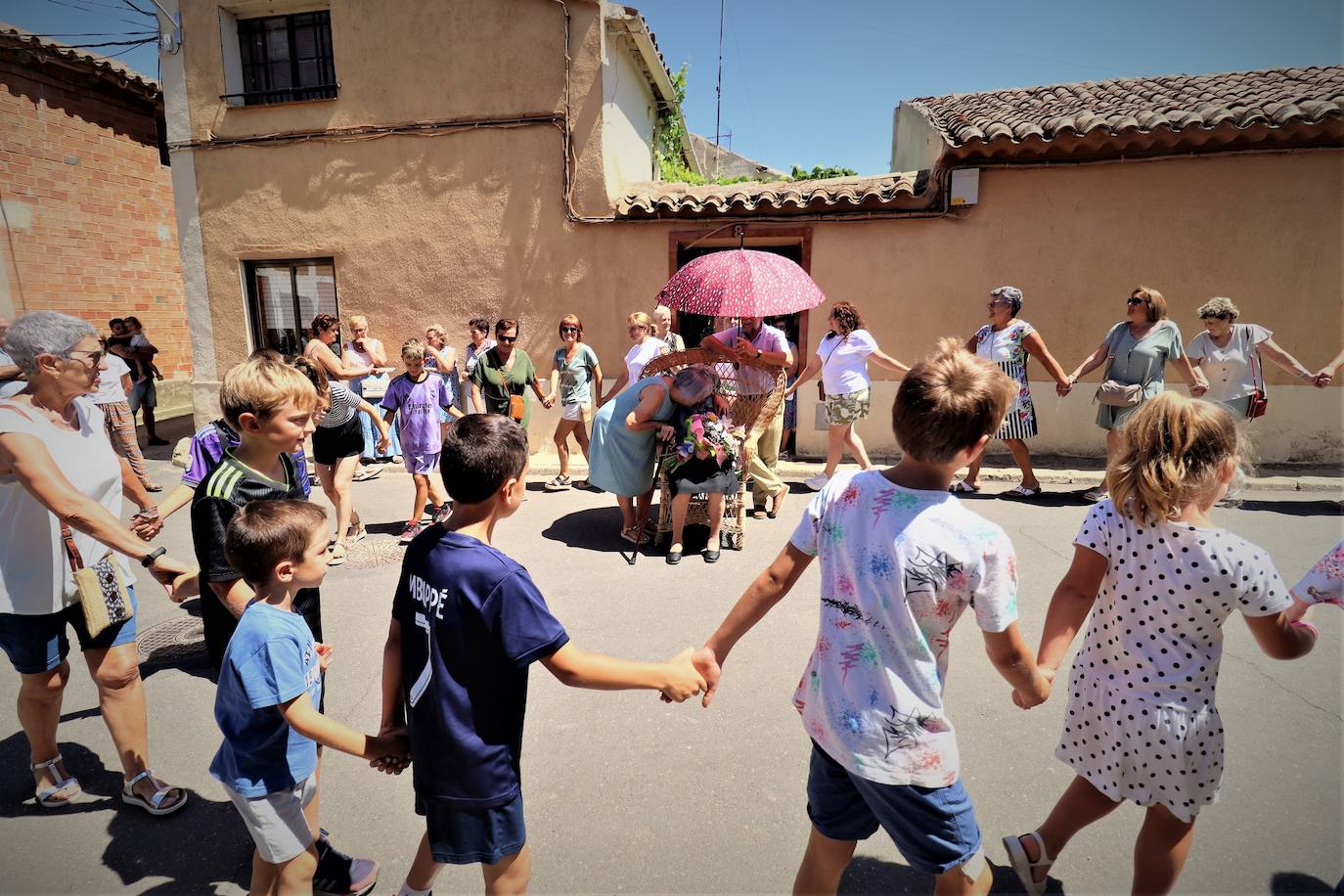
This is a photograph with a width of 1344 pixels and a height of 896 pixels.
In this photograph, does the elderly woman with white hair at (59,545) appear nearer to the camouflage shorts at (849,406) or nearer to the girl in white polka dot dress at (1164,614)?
the girl in white polka dot dress at (1164,614)

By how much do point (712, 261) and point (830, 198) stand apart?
125 inches

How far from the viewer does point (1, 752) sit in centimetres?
308

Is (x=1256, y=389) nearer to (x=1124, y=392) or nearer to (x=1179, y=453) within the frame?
(x=1124, y=392)

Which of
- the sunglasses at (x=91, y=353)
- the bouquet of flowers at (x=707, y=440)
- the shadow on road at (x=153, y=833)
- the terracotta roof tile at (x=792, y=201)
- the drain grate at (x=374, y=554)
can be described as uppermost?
the terracotta roof tile at (x=792, y=201)

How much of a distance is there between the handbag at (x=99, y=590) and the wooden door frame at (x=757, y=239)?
6.96m

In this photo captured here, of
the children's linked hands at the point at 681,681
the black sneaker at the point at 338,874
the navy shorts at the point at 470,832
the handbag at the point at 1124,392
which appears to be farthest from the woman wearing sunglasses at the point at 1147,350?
the black sneaker at the point at 338,874

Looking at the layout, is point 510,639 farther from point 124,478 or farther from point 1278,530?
point 1278,530

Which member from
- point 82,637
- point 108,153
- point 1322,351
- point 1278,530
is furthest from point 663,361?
point 108,153

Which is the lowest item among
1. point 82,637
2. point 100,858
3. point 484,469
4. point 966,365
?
point 100,858

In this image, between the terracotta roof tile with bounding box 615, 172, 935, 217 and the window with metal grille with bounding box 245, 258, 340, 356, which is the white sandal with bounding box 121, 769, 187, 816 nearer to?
the terracotta roof tile with bounding box 615, 172, 935, 217

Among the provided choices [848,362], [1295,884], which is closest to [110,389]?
[848,362]

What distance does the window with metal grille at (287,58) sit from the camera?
925 centimetres

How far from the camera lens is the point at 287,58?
30.8 ft

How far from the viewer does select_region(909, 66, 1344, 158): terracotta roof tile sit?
23.5 feet
